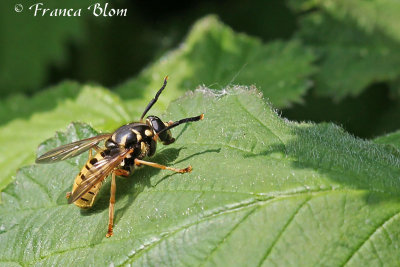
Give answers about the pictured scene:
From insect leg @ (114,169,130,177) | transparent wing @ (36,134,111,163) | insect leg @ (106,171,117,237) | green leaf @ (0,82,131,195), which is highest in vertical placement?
green leaf @ (0,82,131,195)

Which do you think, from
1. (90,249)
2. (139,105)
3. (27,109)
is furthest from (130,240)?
(27,109)

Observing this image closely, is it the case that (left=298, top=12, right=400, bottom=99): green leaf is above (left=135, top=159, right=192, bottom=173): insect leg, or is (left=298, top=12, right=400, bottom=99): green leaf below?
above

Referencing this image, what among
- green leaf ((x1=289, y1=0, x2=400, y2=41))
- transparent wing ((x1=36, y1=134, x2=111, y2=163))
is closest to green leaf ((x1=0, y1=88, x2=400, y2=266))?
transparent wing ((x1=36, y1=134, x2=111, y2=163))

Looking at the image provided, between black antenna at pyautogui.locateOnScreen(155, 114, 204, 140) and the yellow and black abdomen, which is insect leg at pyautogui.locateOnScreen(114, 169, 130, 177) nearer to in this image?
the yellow and black abdomen

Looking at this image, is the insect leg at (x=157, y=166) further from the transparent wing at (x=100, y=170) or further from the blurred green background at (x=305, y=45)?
the blurred green background at (x=305, y=45)

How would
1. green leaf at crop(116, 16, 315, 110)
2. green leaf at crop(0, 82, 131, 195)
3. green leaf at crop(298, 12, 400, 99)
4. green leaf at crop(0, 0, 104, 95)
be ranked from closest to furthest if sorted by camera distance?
green leaf at crop(0, 82, 131, 195)
green leaf at crop(116, 16, 315, 110)
green leaf at crop(298, 12, 400, 99)
green leaf at crop(0, 0, 104, 95)

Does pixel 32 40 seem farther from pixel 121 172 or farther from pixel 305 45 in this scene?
pixel 121 172

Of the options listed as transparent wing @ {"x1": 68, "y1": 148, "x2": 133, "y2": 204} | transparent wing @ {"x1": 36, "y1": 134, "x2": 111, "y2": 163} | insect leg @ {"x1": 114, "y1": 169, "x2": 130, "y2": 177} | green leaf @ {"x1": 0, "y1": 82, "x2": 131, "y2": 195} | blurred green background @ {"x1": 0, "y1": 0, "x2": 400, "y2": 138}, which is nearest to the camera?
transparent wing @ {"x1": 68, "y1": 148, "x2": 133, "y2": 204}

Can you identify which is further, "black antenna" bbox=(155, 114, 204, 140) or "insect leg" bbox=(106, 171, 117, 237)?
"black antenna" bbox=(155, 114, 204, 140)
